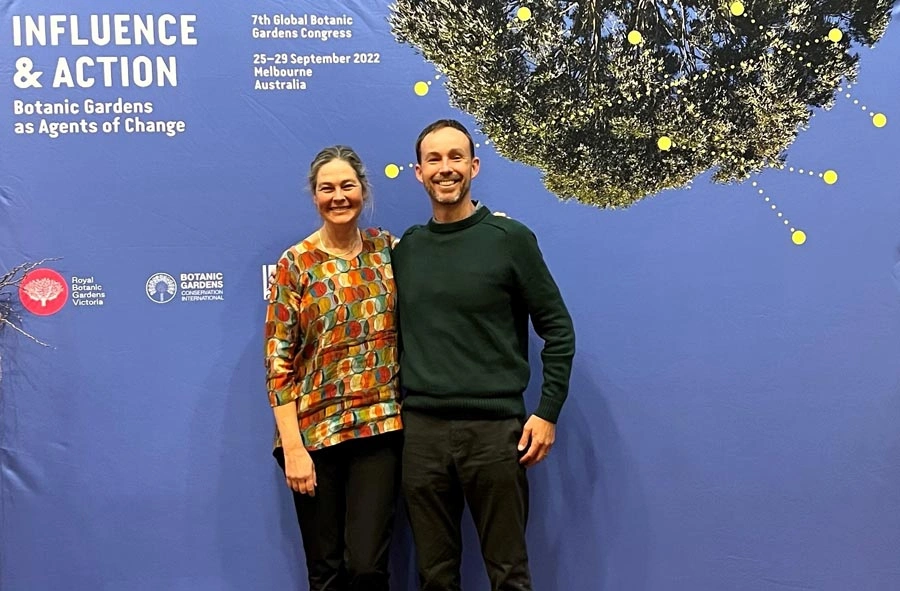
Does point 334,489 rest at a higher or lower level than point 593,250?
lower

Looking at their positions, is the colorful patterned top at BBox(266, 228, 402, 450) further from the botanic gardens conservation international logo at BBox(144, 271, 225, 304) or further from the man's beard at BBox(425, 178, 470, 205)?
the botanic gardens conservation international logo at BBox(144, 271, 225, 304)

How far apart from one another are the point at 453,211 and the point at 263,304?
579 mm

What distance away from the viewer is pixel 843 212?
72.0 inches

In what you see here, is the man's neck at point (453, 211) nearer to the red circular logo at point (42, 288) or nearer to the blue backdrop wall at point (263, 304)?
the blue backdrop wall at point (263, 304)

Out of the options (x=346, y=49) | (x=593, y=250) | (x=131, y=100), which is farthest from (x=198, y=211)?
(x=593, y=250)

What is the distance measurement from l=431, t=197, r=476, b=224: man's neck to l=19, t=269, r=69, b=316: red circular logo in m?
0.97

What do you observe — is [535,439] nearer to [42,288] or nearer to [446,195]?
[446,195]

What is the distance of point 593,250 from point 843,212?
641mm

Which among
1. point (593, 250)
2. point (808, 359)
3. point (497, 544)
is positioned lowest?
point (497, 544)

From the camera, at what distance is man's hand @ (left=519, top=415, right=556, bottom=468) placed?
153cm

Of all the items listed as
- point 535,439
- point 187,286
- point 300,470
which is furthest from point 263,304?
point 535,439

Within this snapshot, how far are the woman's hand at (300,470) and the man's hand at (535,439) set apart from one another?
1.45ft

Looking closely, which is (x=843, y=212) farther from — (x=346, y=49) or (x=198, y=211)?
(x=198, y=211)

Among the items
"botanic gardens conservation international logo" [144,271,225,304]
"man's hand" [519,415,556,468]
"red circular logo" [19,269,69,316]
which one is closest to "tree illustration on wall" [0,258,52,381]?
"red circular logo" [19,269,69,316]
